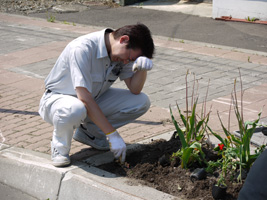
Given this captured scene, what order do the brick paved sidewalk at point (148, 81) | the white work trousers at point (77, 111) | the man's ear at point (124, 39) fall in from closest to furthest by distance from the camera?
the man's ear at point (124, 39) → the white work trousers at point (77, 111) → the brick paved sidewalk at point (148, 81)

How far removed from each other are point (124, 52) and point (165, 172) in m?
1.02

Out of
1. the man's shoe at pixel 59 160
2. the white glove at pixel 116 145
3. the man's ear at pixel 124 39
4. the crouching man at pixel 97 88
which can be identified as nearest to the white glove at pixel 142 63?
the crouching man at pixel 97 88

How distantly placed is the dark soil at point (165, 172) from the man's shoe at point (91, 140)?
309 millimetres

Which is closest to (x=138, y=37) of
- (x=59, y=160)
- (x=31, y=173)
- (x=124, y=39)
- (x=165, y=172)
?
(x=124, y=39)

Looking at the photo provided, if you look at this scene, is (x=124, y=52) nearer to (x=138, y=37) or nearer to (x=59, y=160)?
(x=138, y=37)

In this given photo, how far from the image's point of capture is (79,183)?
12.4 feet

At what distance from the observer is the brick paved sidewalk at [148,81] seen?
503cm

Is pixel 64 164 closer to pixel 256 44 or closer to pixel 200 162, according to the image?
pixel 200 162

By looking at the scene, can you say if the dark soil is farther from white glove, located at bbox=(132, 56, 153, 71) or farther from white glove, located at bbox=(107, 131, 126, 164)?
white glove, located at bbox=(132, 56, 153, 71)

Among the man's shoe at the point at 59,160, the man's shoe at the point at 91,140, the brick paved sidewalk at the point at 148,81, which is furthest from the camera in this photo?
the brick paved sidewalk at the point at 148,81

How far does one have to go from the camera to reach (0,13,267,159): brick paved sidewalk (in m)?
5.03

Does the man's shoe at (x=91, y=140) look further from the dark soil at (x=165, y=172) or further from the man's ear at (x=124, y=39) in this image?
the man's ear at (x=124, y=39)

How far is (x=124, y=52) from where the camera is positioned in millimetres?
3893

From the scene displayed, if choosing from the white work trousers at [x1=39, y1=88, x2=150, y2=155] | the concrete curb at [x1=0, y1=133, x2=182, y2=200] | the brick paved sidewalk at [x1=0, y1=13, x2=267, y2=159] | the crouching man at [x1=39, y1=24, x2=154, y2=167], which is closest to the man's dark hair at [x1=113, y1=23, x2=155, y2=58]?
the crouching man at [x1=39, y1=24, x2=154, y2=167]
